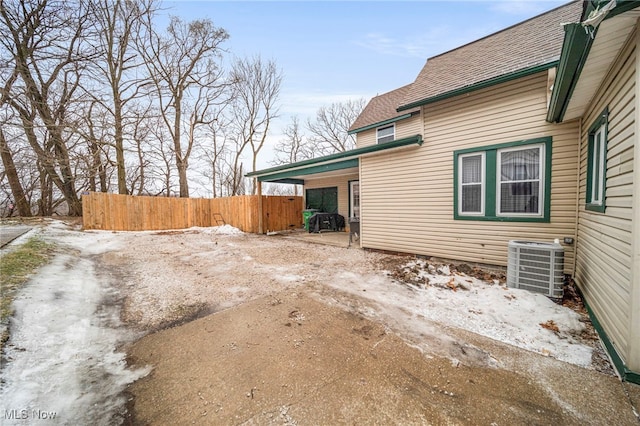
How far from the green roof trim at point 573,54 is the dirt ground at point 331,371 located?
276cm

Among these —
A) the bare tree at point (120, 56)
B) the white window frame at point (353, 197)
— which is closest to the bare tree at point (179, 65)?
the bare tree at point (120, 56)

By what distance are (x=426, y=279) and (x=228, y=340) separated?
338 centimetres

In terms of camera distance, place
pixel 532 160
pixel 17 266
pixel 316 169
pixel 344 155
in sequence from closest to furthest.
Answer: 1. pixel 17 266
2. pixel 532 160
3. pixel 344 155
4. pixel 316 169

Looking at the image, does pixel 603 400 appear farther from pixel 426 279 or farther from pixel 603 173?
pixel 426 279

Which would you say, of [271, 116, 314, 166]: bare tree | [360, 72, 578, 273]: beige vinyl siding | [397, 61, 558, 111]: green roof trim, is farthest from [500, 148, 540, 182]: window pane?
[271, 116, 314, 166]: bare tree

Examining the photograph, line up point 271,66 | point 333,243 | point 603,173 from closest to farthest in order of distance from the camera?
point 603,173 < point 333,243 < point 271,66

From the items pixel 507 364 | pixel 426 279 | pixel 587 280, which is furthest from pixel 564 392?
pixel 426 279

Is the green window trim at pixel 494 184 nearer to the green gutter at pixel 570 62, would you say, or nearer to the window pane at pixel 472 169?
the window pane at pixel 472 169

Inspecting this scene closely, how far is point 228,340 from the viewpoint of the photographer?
2.52 meters

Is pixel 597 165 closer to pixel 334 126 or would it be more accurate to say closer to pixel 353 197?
pixel 353 197

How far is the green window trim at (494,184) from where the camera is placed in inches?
169

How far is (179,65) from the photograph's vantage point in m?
14.5

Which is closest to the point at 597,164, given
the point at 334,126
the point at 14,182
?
the point at 14,182

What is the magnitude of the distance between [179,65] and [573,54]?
17604 mm
